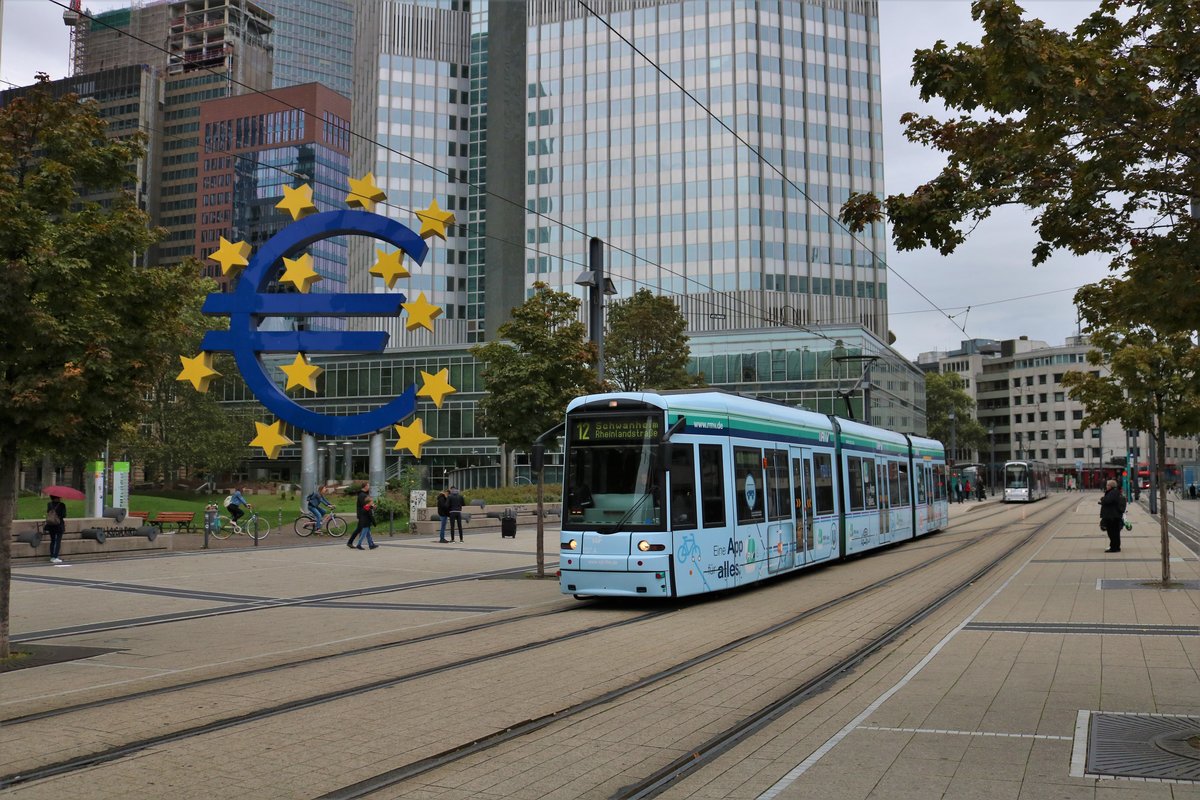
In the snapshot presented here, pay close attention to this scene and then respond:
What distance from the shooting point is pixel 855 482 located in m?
23.0

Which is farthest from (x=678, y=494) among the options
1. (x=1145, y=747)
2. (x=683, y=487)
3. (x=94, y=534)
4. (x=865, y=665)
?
(x=94, y=534)

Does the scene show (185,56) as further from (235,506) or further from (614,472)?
(614,472)

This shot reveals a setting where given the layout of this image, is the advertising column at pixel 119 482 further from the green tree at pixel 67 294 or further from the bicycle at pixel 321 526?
the green tree at pixel 67 294

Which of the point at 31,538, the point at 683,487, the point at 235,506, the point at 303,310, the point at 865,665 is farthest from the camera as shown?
the point at 235,506

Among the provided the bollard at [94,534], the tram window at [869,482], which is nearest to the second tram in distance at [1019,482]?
the tram window at [869,482]

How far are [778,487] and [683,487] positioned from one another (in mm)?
3727

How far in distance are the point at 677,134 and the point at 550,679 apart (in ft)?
261

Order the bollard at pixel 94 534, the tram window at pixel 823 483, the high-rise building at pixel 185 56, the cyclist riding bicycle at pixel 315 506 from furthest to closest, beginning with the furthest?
the high-rise building at pixel 185 56, the cyclist riding bicycle at pixel 315 506, the bollard at pixel 94 534, the tram window at pixel 823 483

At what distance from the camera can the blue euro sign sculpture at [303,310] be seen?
26.2m

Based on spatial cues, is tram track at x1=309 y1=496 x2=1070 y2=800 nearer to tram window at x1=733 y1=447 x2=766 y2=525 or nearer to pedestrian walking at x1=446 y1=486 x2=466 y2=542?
tram window at x1=733 y1=447 x2=766 y2=525

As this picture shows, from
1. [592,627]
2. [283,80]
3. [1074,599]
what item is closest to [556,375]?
[592,627]

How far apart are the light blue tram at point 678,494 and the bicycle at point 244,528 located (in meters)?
19.6

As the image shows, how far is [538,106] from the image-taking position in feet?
294

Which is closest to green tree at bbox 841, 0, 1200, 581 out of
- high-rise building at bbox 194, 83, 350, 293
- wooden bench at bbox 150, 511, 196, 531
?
wooden bench at bbox 150, 511, 196, 531
